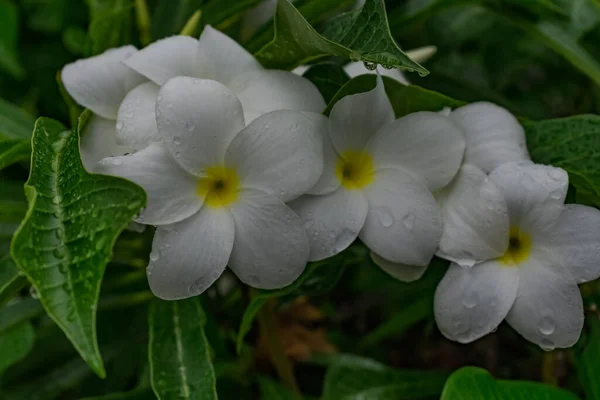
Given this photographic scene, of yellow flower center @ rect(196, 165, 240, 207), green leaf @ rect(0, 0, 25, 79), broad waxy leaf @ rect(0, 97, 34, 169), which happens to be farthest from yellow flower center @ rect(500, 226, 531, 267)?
green leaf @ rect(0, 0, 25, 79)

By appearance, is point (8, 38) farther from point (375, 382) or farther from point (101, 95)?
point (375, 382)

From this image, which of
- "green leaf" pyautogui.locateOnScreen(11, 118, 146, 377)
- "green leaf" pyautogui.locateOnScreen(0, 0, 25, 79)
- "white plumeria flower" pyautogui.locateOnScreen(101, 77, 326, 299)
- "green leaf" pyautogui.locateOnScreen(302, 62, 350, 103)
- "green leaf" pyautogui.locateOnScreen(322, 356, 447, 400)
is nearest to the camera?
"green leaf" pyautogui.locateOnScreen(11, 118, 146, 377)

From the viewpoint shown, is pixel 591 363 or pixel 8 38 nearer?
pixel 591 363

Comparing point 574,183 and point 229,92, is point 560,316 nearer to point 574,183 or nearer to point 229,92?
point 574,183

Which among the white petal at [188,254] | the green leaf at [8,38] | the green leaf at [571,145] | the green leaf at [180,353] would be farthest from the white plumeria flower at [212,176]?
the green leaf at [8,38]

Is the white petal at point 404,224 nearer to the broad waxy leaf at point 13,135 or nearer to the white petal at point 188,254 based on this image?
the white petal at point 188,254

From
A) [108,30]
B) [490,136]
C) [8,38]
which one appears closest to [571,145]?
[490,136]

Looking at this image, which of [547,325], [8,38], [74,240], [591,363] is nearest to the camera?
[74,240]

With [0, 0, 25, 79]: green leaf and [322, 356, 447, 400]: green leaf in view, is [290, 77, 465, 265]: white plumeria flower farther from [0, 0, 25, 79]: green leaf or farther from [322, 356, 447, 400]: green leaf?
[0, 0, 25, 79]: green leaf

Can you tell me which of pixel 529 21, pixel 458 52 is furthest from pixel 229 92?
pixel 458 52
